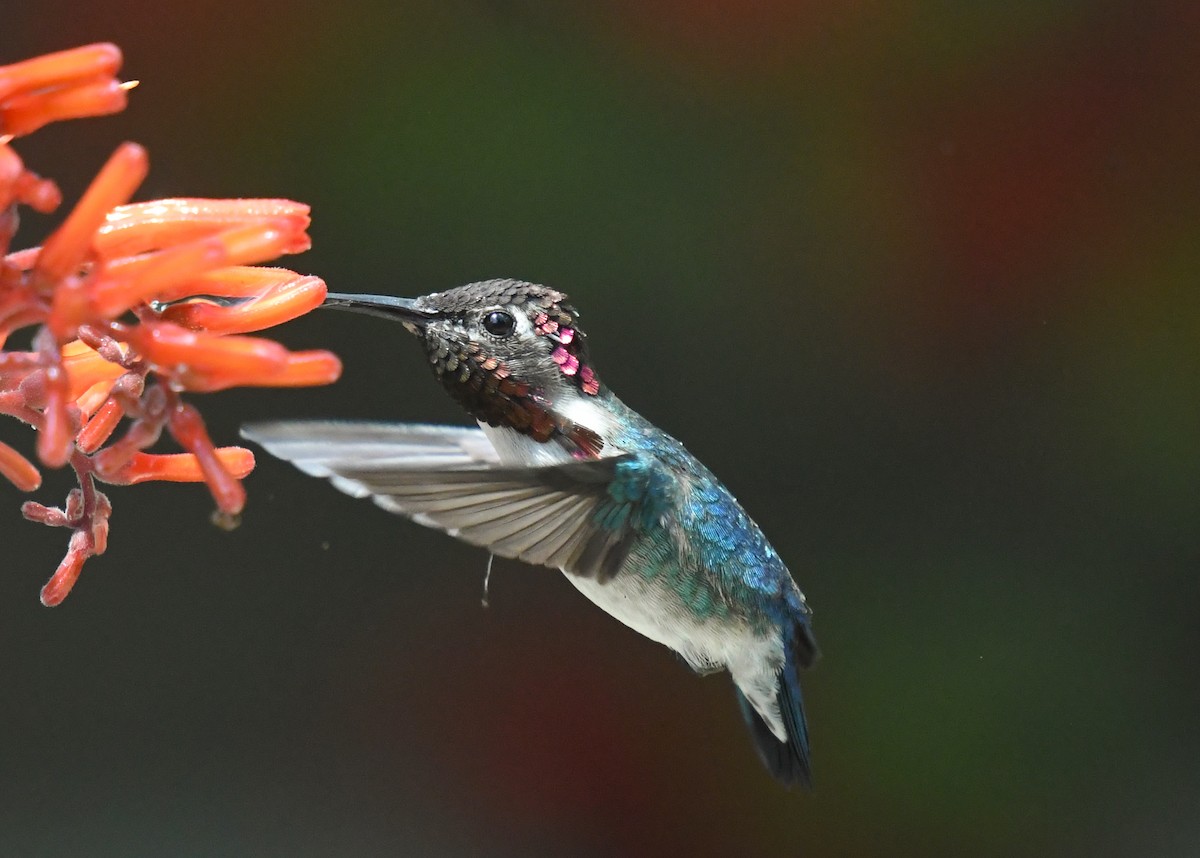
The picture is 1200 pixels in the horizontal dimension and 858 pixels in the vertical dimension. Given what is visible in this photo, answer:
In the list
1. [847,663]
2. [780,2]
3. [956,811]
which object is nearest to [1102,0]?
[780,2]

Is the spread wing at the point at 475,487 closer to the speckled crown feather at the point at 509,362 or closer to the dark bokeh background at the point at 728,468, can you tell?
the speckled crown feather at the point at 509,362

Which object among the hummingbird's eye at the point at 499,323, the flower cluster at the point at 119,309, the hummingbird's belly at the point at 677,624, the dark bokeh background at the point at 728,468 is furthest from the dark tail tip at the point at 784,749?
the dark bokeh background at the point at 728,468

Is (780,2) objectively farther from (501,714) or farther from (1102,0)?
(501,714)

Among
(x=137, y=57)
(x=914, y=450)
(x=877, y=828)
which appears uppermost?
(x=137, y=57)

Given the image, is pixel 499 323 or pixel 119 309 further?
pixel 499 323

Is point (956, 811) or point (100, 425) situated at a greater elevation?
point (100, 425)

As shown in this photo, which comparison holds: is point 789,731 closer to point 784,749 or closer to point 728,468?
point 784,749

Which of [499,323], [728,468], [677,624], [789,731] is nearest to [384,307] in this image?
[499,323]
